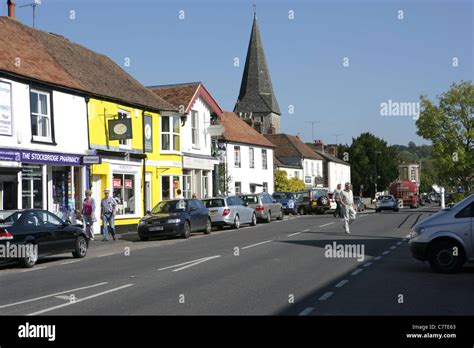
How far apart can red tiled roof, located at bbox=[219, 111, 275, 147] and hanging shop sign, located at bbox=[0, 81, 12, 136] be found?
2643 centimetres

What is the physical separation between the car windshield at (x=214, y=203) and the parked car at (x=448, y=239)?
16957 millimetres

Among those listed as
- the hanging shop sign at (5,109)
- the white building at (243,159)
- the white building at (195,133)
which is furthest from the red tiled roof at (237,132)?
the hanging shop sign at (5,109)

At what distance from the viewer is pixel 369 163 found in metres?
102

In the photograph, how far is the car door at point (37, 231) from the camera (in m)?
15.8

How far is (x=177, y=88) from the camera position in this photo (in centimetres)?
3859

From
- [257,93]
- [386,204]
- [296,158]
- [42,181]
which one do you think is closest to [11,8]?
[42,181]

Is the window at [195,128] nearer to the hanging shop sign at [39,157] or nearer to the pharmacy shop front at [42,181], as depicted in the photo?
the pharmacy shop front at [42,181]

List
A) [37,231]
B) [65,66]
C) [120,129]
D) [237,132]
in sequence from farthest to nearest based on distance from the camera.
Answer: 1. [237,132]
2. [65,66]
3. [120,129]
4. [37,231]

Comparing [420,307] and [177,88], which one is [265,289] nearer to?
[420,307]

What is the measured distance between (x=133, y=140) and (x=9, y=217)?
15460 mm

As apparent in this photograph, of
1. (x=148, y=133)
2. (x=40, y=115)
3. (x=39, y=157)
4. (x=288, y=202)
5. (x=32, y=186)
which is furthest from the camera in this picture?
(x=288, y=202)

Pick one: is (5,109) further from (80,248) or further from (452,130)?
(452,130)
